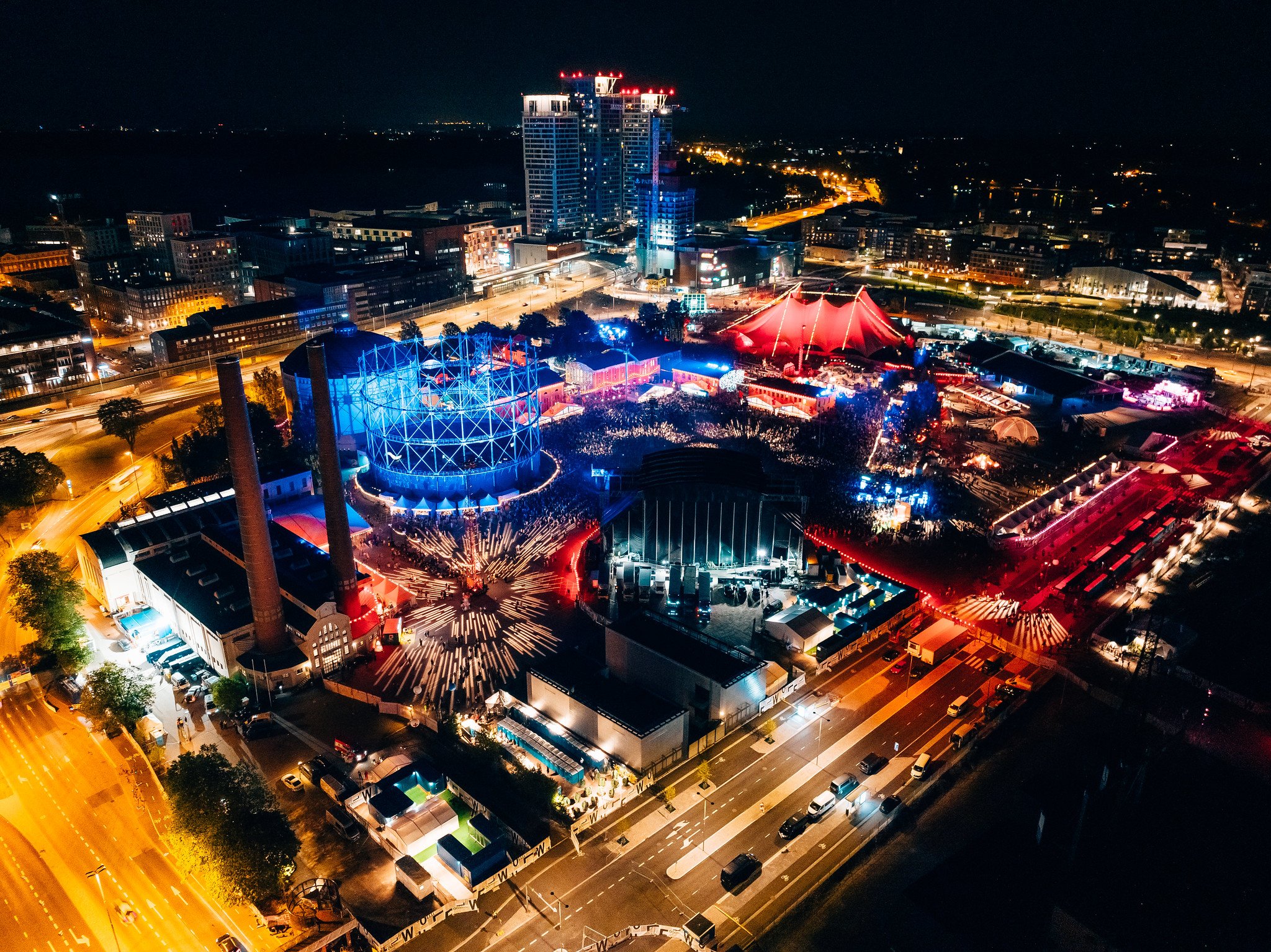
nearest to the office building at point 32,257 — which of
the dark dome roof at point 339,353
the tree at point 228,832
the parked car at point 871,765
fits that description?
the dark dome roof at point 339,353

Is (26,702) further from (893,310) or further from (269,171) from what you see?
(269,171)

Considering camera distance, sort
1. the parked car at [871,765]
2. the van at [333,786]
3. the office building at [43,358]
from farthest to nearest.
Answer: the office building at [43,358] → the parked car at [871,765] → the van at [333,786]

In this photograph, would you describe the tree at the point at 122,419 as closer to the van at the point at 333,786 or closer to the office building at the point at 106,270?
the office building at the point at 106,270

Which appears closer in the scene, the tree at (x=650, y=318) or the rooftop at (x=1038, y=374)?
the rooftop at (x=1038, y=374)

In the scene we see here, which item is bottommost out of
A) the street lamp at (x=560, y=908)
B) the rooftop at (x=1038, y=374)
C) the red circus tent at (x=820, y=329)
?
the street lamp at (x=560, y=908)

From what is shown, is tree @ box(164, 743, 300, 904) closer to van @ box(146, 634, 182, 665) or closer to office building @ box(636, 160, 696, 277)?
van @ box(146, 634, 182, 665)

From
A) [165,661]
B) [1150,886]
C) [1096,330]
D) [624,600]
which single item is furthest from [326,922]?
[1096,330]

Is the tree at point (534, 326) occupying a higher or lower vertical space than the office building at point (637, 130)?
lower

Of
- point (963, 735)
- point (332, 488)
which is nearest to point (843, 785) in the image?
point (963, 735)

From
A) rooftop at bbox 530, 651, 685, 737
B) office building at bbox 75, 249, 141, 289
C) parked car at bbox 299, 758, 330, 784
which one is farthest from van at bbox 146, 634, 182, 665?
office building at bbox 75, 249, 141, 289
